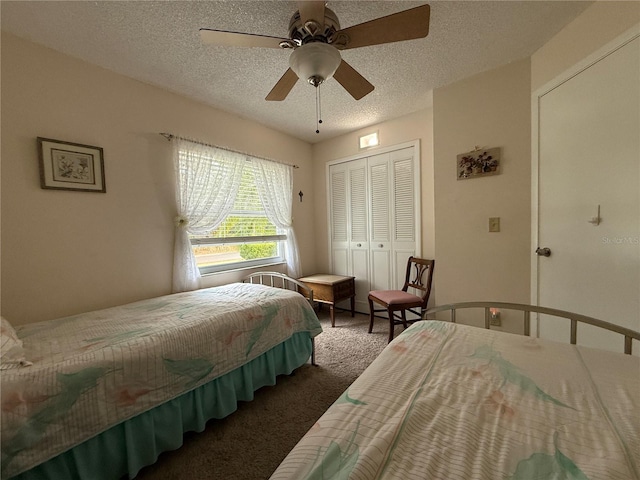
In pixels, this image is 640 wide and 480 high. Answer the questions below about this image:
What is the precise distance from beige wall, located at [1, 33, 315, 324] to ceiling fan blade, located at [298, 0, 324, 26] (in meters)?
1.73

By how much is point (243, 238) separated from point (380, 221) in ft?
5.80

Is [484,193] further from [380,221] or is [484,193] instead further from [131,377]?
[131,377]

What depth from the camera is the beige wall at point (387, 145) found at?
2.93m

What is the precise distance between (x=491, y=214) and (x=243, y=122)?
2791 mm

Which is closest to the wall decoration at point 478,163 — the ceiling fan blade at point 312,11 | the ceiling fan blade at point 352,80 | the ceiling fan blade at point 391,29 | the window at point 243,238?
the ceiling fan blade at point 352,80

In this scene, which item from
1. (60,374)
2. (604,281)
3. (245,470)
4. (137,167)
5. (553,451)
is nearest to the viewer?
(553,451)

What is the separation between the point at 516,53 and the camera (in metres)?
1.99

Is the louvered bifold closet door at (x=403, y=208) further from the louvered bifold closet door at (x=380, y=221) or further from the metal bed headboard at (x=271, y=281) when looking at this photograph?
the metal bed headboard at (x=271, y=281)

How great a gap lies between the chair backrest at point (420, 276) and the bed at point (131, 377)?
151 centimetres

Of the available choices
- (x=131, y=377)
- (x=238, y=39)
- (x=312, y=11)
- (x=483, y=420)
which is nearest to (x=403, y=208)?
(x=312, y=11)

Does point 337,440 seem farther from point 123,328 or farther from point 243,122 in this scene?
point 243,122

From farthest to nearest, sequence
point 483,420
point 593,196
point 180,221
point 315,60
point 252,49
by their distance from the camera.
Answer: point 180,221 < point 252,49 < point 593,196 < point 315,60 < point 483,420

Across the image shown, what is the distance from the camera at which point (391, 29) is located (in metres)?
1.31

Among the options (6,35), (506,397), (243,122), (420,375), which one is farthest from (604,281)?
(6,35)
